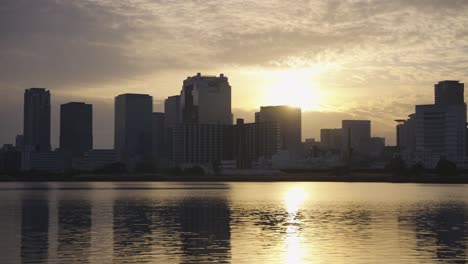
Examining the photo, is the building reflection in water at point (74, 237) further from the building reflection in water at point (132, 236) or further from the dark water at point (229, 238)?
the building reflection in water at point (132, 236)

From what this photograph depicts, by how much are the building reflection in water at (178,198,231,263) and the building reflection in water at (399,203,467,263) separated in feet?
56.4

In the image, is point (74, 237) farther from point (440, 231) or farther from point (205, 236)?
point (440, 231)

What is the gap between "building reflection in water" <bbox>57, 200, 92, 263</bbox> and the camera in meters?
51.4

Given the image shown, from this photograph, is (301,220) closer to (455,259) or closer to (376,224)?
(376,224)

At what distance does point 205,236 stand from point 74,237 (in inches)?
505

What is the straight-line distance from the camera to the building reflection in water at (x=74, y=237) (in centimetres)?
5142

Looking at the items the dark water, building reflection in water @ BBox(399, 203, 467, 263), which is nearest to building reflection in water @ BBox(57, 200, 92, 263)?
the dark water

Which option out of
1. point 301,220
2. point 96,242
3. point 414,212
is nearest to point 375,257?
point 96,242

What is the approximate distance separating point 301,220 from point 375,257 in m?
36.4

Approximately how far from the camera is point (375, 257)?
51781 mm

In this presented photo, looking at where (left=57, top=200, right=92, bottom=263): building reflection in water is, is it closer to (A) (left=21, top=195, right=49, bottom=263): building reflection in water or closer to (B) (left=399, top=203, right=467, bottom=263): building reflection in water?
(A) (left=21, top=195, right=49, bottom=263): building reflection in water

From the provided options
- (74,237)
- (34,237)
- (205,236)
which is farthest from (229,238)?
(34,237)

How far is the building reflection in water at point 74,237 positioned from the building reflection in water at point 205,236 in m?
8.43

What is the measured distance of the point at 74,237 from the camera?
64.2m
